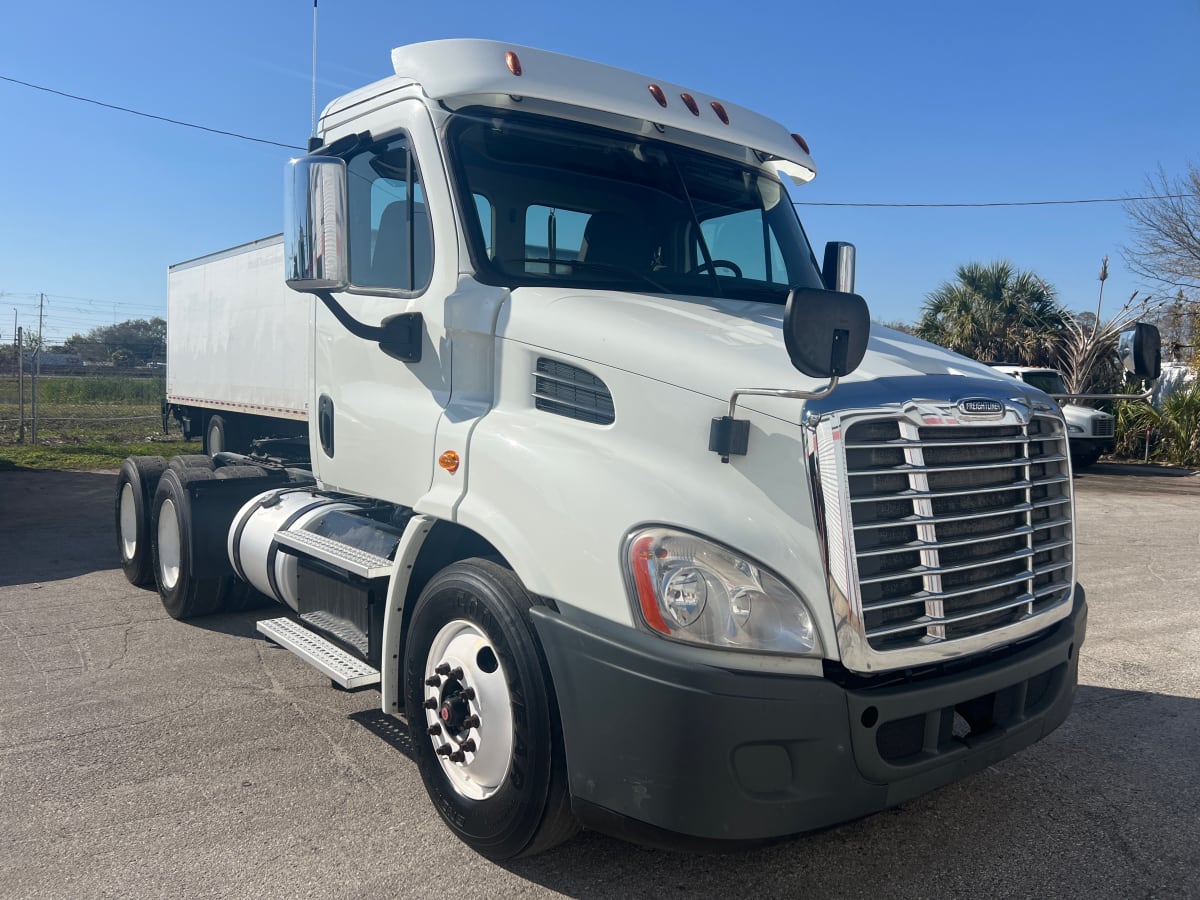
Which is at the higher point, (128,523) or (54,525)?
(128,523)

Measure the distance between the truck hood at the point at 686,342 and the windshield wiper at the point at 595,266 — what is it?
17 cm

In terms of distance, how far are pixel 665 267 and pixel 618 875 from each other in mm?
2391

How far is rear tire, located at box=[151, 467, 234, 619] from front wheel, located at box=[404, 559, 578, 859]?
3.19m

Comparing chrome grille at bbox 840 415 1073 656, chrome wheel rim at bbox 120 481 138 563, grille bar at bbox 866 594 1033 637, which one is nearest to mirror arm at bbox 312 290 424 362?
chrome grille at bbox 840 415 1073 656

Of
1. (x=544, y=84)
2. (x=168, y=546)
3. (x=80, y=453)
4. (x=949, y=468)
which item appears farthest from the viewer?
(x=80, y=453)

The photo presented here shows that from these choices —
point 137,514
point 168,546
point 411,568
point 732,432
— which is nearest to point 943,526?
point 732,432

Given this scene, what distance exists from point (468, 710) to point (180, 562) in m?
3.72

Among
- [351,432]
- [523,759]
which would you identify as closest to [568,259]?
[351,432]

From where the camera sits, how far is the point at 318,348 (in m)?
4.80

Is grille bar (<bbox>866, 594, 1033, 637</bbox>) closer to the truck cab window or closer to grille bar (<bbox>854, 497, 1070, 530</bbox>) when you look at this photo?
grille bar (<bbox>854, 497, 1070, 530</bbox>)

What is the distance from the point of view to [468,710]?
3.39 metres

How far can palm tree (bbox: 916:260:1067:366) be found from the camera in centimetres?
2423

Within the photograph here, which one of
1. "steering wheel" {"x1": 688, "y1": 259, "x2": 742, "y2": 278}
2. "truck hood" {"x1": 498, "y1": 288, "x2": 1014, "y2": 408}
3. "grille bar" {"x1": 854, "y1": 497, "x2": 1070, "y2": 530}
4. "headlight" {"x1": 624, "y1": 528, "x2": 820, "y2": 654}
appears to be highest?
"steering wheel" {"x1": 688, "y1": 259, "x2": 742, "y2": 278}

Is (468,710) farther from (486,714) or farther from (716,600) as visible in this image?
(716,600)
